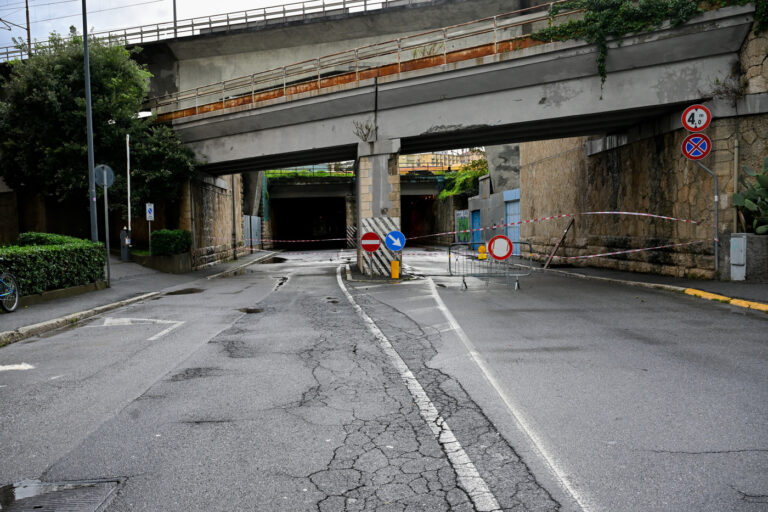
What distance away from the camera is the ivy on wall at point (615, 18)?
14.0m

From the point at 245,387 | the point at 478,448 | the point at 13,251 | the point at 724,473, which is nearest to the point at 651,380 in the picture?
the point at 724,473

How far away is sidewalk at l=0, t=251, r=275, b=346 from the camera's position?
34.0 ft

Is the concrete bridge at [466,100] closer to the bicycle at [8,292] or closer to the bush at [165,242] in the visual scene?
the bush at [165,242]

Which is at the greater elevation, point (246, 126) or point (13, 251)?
point (246, 126)

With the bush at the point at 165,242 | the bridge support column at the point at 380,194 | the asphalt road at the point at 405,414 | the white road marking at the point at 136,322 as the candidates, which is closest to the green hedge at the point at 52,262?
the white road marking at the point at 136,322

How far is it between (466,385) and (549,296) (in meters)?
7.47

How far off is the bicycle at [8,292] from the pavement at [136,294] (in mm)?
154

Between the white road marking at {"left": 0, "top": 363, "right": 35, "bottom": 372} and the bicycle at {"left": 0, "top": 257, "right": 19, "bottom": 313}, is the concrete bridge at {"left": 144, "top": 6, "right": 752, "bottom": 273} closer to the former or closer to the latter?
the bicycle at {"left": 0, "top": 257, "right": 19, "bottom": 313}

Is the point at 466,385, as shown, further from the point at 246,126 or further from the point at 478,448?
the point at 246,126

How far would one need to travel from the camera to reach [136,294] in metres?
14.7

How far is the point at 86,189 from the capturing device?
22.8m

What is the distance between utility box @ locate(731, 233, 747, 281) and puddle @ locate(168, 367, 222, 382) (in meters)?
12.0

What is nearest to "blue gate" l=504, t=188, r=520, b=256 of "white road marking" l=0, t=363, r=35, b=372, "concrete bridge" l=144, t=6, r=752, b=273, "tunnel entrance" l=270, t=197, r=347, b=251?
"concrete bridge" l=144, t=6, r=752, b=273

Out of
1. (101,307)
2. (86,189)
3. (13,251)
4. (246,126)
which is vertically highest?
(246,126)
